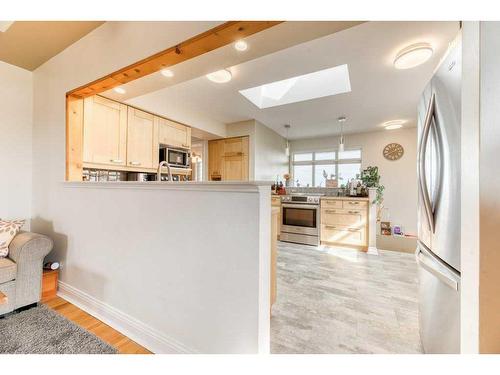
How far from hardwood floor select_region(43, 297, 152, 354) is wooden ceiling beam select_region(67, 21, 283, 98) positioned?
204cm

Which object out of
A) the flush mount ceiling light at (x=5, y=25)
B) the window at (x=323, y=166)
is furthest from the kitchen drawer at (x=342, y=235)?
the flush mount ceiling light at (x=5, y=25)

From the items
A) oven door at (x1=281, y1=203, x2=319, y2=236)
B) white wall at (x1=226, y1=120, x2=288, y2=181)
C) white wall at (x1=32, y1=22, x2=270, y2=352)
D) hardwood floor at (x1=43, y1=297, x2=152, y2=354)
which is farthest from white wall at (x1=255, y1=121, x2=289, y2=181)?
hardwood floor at (x1=43, y1=297, x2=152, y2=354)

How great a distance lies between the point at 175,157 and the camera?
317 centimetres

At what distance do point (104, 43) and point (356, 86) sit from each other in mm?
2799

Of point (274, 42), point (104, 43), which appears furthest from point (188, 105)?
point (274, 42)

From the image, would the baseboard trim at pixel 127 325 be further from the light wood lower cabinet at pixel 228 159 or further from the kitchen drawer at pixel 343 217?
the kitchen drawer at pixel 343 217

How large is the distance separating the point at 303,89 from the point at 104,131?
2.78 m

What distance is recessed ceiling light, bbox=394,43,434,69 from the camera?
1770mm

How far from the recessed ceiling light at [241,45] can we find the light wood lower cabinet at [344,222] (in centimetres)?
330

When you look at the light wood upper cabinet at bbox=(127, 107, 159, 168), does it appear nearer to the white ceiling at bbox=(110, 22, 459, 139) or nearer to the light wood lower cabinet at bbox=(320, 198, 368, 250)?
the white ceiling at bbox=(110, 22, 459, 139)

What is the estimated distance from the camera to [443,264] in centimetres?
102

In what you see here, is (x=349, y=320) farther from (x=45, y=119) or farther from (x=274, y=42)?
(x=45, y=119)

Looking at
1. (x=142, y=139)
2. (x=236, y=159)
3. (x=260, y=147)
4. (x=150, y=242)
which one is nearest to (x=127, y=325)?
(x=150, y=242)

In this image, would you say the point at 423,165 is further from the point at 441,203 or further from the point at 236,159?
the point at 236,159
